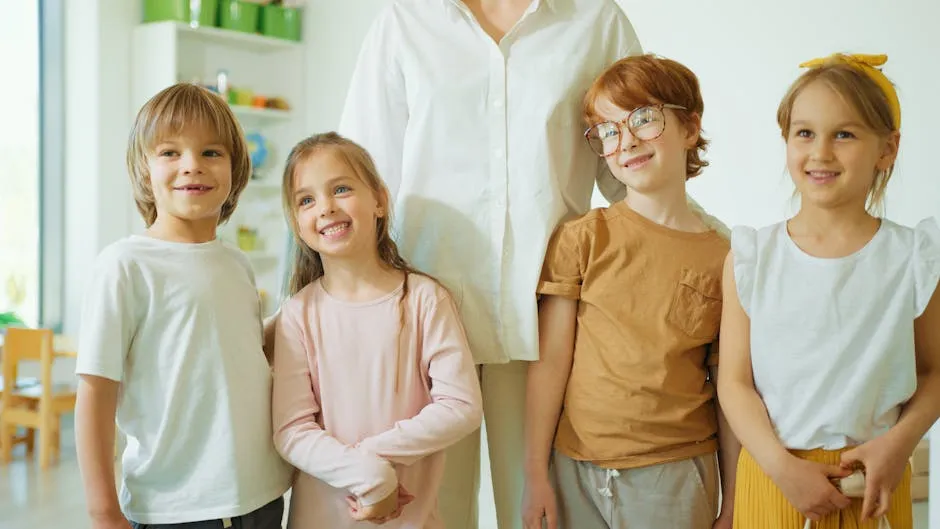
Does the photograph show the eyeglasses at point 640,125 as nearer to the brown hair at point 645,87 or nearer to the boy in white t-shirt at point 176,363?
the brown hair at point 645,87

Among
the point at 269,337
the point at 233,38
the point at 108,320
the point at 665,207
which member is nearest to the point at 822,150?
the point at 665,207

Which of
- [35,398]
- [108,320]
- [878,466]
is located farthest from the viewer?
[35,398]

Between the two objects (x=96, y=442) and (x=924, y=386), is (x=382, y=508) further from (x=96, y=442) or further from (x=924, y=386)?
(x=924, y=386)

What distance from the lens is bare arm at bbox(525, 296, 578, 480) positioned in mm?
1686

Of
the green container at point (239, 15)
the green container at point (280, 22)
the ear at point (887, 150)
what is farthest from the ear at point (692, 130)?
the green container at point (280, 22)

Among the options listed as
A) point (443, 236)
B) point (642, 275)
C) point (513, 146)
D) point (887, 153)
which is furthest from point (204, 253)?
point (887, 153)

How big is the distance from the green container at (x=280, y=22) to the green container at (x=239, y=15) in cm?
4

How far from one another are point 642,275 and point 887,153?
0.40m

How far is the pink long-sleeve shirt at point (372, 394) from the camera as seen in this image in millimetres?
1566

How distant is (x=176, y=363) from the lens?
151 centimetres

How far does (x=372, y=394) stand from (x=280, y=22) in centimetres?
388

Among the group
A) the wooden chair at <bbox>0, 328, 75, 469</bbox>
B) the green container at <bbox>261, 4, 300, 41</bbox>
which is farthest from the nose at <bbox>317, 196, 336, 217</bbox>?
the green container at <bbox>261, 4, 300, 41</bbox>

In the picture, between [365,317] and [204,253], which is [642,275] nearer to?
[365,317]

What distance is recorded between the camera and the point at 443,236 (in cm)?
175
